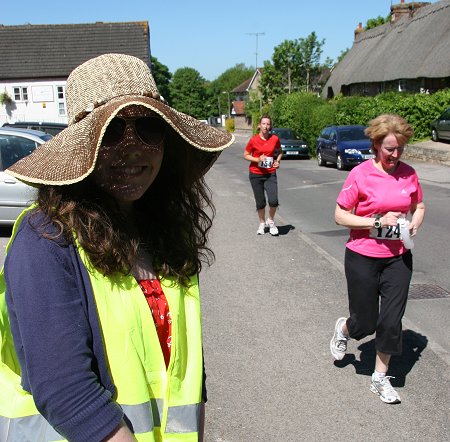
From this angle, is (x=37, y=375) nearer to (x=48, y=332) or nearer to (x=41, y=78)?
(x=48, y=332)

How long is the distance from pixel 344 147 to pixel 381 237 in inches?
742

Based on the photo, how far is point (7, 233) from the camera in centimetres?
1007

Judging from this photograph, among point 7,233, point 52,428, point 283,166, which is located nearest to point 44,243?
point 52,428

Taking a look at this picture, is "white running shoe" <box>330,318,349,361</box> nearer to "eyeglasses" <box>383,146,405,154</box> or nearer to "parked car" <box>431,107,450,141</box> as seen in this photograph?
"eyeglasses" <box>383,146,405,154</box>

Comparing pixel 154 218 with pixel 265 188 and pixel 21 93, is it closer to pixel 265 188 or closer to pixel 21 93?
pixel 265 188

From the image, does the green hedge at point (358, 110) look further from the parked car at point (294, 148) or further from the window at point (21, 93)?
the window at point (21, 93)

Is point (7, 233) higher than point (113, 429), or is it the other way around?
point (113, 429)

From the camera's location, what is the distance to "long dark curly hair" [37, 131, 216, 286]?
1429mm

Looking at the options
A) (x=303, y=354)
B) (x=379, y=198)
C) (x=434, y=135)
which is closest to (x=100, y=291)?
(x=379, y=198)

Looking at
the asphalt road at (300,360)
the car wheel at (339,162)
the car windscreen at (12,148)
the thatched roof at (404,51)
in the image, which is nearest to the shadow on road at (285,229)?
the asphalt road at (300,360)

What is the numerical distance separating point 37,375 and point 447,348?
4348 mm

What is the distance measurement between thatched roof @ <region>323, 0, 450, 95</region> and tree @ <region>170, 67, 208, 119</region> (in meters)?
75.8

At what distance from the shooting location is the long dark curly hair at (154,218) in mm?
1429

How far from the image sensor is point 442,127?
987 inches
